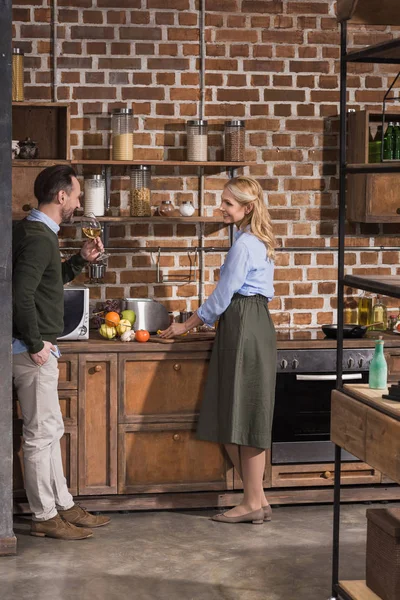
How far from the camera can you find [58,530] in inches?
197

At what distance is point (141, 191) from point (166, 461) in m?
1.49

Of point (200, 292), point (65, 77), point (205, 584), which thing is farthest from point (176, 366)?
point (65, 77)

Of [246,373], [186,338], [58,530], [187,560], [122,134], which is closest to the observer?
[187,560]

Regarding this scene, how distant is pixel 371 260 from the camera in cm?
632

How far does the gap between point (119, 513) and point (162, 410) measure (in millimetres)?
582

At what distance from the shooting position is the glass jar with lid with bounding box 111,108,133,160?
577cm

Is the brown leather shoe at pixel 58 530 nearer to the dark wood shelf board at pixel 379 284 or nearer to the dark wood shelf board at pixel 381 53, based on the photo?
the dark wood shelf board at pixel 379 284

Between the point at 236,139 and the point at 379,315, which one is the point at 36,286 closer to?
the point at 236,139

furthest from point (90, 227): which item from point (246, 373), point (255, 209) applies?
point (246, 373)

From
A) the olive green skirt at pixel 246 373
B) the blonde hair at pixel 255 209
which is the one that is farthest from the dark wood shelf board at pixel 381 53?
the olive green skirt at pixel 246 373

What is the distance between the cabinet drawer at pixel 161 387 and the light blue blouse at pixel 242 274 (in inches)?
11.8

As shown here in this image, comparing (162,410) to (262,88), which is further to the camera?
(262,88)

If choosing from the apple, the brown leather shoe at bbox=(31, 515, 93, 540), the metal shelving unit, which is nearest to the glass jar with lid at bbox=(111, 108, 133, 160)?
the apple

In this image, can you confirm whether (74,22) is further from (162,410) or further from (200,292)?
(162,410)
